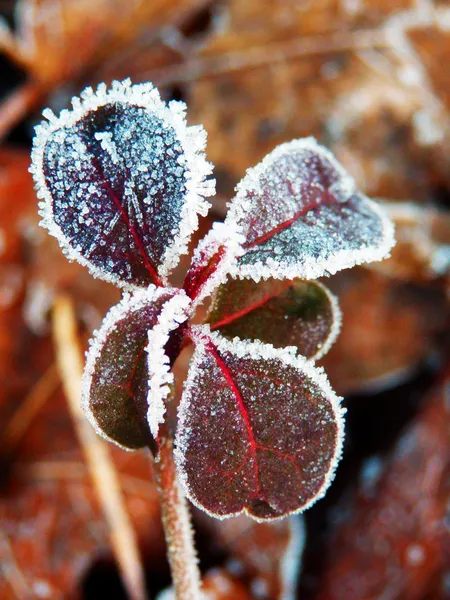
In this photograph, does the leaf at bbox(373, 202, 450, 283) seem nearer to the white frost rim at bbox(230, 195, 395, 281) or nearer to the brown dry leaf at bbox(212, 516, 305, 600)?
the brown dry leaf at bbox(212, 516, 305, 600)

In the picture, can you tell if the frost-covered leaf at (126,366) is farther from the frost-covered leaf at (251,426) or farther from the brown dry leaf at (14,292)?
the brown dry leaf at (14,292)

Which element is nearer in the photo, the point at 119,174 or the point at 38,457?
the point at 119,174

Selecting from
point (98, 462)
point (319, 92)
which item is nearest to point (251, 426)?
point (98, 462)

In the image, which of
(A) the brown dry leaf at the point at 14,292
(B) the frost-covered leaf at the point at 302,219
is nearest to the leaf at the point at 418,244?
(B) the frost-covered leaf at the point at 302,219

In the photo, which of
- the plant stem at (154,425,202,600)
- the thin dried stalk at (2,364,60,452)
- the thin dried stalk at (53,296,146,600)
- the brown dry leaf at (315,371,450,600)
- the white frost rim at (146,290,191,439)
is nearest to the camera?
the white frost rim at (146,290,191,439)

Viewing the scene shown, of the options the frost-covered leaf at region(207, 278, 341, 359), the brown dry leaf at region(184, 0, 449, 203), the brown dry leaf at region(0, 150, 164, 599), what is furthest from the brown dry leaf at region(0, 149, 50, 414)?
the frost-covered leaf at region(207, 278, 341, 359)

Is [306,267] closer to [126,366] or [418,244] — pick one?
[126,366]
